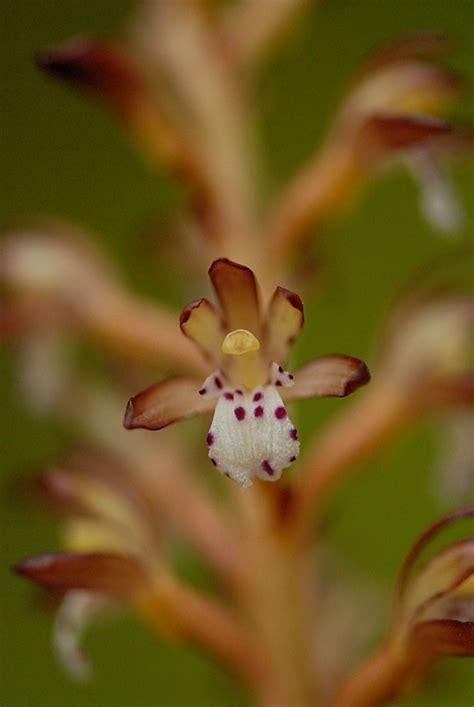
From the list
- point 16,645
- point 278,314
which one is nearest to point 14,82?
point 16,645

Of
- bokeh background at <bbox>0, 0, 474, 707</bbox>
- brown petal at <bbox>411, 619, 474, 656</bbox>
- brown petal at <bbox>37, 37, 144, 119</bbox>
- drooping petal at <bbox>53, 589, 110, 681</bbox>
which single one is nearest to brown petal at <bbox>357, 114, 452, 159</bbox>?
brown petal at <bbox>37, 37, 144, 119</bbox>

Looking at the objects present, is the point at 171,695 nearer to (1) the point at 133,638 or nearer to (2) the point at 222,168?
(1) the point at 133,638

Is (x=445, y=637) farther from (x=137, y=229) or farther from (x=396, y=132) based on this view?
(x=137, y=229)

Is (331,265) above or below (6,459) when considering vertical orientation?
below

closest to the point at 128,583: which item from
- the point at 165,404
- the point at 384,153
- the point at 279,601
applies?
the point at 279,601

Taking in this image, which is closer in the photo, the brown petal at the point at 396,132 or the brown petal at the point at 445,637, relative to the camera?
the brown petal at the point at 445,637

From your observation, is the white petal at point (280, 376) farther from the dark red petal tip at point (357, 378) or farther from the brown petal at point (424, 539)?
the brown petal at point (424, 539)

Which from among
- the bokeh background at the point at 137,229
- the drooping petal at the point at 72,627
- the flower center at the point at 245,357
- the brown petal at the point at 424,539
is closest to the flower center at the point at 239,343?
the flower center at the point at 245,357

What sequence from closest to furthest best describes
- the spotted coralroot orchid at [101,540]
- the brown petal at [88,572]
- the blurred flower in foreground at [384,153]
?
the brown petal at [88,572], the spotted coralroot orchid at [101,540], the blurred flower in foreground at [384,153]
